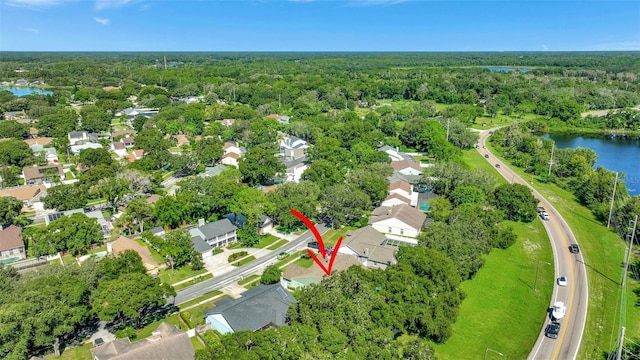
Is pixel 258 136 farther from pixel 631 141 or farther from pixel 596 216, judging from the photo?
pixel 631 141

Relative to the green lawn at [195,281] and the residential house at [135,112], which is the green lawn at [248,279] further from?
the residential house at [135,112]

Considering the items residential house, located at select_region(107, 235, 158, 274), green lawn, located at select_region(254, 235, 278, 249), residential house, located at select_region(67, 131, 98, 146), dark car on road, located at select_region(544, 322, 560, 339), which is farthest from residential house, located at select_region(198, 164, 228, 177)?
dark car on road, located at select_region(544, 322, 560, 339)

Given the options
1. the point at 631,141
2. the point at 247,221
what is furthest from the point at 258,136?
the point at 631,141

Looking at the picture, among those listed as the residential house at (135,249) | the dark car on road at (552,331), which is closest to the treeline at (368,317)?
the dark car on road at (552,331)


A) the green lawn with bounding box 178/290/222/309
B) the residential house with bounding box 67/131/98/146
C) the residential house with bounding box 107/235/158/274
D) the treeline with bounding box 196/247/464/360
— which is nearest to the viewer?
the treeline with bounding box 196/247/464/360

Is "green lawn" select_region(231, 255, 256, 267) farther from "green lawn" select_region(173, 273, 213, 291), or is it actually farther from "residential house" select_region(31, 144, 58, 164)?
"residential house" select_region(31, 144, 58, 164)

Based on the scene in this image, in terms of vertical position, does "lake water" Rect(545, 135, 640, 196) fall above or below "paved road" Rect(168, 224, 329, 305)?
above

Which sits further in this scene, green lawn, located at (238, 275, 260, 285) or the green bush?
the green bush

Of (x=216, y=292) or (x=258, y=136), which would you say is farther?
(x=258, y=136)
